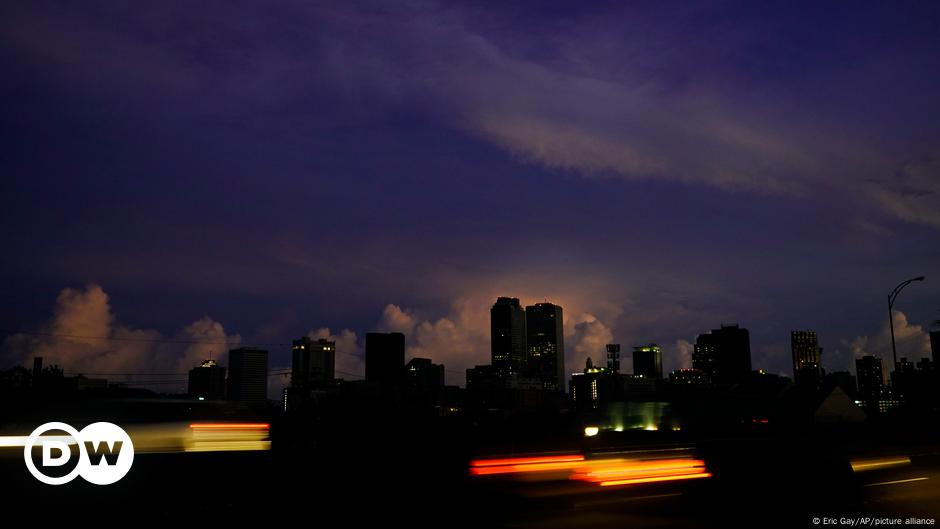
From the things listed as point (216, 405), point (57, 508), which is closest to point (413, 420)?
point (216, 405)

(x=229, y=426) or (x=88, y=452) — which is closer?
(x=88, y=452)

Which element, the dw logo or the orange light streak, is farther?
the orange light streak

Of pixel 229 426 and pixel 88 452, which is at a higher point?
pixel 229 426

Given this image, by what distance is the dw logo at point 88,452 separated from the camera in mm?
12875

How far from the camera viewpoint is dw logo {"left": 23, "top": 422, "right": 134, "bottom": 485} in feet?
42.2

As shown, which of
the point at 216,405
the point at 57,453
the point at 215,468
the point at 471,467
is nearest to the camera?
the point at 57,453

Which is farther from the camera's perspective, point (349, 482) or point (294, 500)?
point (349, 482)

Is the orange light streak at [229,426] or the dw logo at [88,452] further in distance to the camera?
the orange light streak at [229,426]

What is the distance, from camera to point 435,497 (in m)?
14.4

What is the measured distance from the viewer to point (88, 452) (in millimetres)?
13609

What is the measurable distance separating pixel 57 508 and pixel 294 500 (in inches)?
170

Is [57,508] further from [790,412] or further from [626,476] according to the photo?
[790,412]

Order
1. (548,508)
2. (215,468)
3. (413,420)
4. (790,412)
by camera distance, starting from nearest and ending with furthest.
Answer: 1. (548,508)
2. (215,468)
3. (413,420)
4. (790,412)

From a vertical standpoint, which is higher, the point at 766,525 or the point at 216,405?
the point at 216,405
